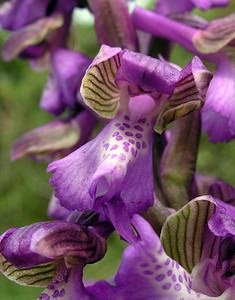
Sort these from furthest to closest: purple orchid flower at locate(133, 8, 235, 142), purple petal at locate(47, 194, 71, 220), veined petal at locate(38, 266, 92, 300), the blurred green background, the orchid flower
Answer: the blurred green background, the orchid flower, purple petal at locate(47, 194, 71, 220), purple orchid flower at locate(133, 8, 235, 142), veined petal at locate(38, 266, 92, 300)

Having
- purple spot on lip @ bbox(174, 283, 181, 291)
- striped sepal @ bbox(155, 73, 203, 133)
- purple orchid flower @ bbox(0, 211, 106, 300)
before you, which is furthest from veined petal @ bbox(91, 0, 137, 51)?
purple spot on lip @ bbox(174, 283, 181, 291)

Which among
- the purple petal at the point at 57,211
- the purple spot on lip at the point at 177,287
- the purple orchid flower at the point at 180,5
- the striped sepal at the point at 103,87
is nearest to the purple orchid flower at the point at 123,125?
the striped sepal at the point at 103,87

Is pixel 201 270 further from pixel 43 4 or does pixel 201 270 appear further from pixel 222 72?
pixel 43 4

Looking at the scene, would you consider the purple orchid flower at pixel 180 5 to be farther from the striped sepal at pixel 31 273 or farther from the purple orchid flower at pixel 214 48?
the striped sepal at pixel 31 273

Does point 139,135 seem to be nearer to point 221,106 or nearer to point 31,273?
point 221,106

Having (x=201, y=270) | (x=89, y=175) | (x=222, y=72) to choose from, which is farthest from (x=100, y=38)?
(x=201, y=270)

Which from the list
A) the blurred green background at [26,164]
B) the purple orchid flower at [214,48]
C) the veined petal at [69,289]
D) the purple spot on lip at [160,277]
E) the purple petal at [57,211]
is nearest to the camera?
the purple spot on lip at [160,277]

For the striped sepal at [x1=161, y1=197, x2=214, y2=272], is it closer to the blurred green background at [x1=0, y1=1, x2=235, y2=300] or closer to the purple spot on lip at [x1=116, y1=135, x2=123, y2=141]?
the purple spot on lip at [x1=116, y1=135, x2=123, y2=141]
